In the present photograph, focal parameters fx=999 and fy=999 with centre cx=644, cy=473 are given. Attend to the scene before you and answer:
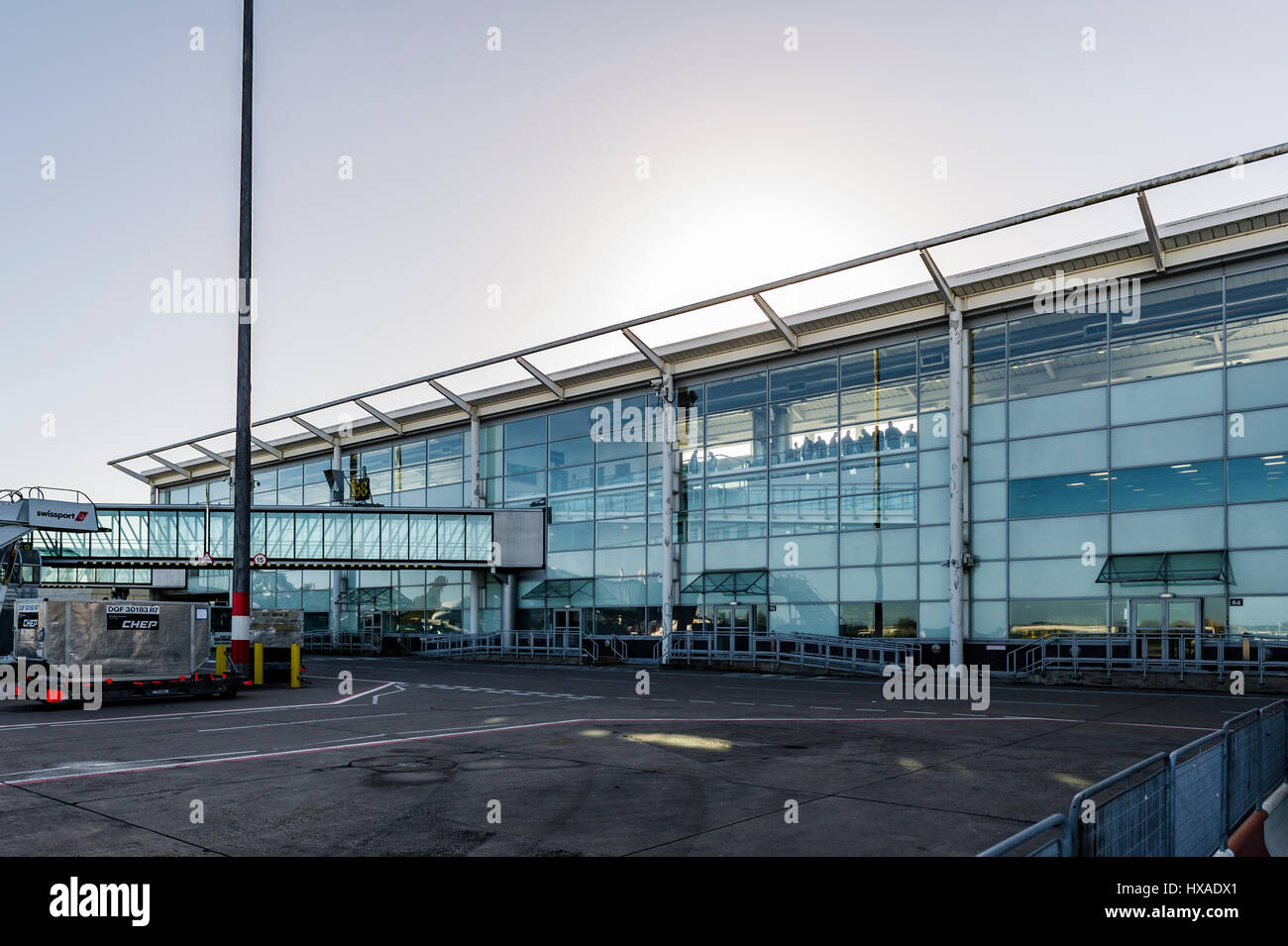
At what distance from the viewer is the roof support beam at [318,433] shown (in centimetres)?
5251

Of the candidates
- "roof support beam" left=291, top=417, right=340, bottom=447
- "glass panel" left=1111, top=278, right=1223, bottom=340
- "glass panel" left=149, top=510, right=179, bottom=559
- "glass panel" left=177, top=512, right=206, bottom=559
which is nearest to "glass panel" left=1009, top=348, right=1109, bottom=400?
"glass panel" left=1111, top=278, right=1223, bottom=340

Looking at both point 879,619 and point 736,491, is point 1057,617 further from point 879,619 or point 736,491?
point 736,491

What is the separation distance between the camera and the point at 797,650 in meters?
36.0

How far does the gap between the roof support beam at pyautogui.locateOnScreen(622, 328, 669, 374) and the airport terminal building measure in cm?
10

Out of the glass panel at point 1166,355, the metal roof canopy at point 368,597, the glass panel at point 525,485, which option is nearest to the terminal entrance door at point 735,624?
the glass panel at point 525,485

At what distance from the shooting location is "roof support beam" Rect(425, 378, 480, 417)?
46528mm

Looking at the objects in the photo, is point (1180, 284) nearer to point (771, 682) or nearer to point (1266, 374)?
point (1266, 374)

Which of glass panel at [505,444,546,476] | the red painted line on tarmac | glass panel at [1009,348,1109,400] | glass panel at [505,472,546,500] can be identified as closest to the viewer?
the red painted line on tarmac

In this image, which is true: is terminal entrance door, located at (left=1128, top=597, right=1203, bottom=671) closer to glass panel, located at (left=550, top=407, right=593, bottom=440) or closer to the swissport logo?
glass panel, located at (left=550, top=407, right=593, bottom=440)

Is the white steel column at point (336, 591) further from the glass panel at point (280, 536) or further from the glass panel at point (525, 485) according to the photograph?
the glass panel at point (525, 485)

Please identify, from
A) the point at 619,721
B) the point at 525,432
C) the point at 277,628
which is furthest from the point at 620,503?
the point at 619,721

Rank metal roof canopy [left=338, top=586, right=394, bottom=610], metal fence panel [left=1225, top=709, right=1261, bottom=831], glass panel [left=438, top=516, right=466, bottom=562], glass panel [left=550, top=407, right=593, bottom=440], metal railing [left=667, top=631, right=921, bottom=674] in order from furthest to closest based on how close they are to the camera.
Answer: metal roof canopy [left=338, top=586, right=394, bottom=610]
glass panel [left=438, top=516, right=466, bottom=562]
glass panel [left=550, top=407, right=593, bottom=440]
metal railing [left=667, top=631, right=921, bottom=674]
metal fence panel [left=1225, top=709, right=1261, bottom=831]

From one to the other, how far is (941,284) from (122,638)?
25.1 meters

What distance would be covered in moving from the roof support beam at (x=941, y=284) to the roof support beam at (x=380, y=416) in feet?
94.8
